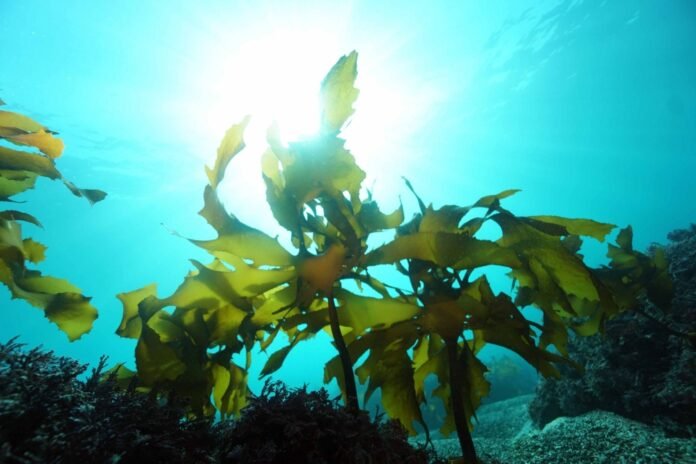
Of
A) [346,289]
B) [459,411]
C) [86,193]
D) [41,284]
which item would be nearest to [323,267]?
[346,289]

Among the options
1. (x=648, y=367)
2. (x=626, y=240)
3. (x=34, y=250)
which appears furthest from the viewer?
(x=648, y=367)

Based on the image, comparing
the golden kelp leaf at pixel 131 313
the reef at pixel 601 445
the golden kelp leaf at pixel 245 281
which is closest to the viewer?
the golden kelp leaf at pixel 245 281

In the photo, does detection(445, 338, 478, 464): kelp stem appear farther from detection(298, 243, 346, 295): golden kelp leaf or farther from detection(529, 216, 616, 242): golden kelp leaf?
detection(529, 216, 616, 242): golden kelp leaf

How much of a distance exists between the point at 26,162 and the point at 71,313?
0.79 m

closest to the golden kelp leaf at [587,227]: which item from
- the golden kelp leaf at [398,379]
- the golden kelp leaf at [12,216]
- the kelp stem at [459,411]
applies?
the kelp stem at [459,411]

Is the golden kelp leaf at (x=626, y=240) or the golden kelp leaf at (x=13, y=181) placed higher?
the golden kelp leaf at (x=13, y=181)

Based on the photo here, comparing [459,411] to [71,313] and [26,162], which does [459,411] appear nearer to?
[71,313]

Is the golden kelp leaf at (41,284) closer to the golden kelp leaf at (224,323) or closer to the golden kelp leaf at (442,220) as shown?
the golden kelp leaf at (224,323)

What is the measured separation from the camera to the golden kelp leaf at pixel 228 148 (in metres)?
1.29

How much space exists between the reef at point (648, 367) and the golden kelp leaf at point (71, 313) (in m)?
3.40

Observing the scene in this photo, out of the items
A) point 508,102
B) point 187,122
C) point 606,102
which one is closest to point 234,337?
point 187,122

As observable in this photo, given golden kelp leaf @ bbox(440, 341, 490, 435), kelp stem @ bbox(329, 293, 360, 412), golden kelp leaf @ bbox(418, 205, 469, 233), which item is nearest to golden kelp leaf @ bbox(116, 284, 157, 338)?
kelp stem @ bbox(329, 293, 360, 412)

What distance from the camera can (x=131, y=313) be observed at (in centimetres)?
174

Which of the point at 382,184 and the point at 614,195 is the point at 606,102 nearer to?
the point at 382,184
